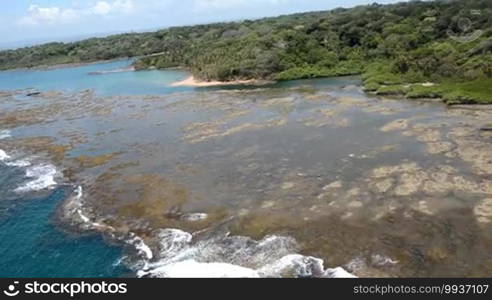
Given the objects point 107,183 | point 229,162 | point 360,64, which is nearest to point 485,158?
point 229,162

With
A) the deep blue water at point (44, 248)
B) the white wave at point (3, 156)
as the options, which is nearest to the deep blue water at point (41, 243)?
the deep blue water at point (44, 248)

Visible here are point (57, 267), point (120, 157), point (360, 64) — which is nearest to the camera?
point (57, 267)

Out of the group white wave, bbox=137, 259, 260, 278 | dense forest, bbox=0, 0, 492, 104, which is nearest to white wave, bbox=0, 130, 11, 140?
dense forest, bbox=0, 0, 492, 104

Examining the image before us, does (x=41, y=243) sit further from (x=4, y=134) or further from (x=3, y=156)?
(x=4, y=134)

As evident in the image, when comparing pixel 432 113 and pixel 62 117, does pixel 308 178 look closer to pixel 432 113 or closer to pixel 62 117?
pixel 432 113

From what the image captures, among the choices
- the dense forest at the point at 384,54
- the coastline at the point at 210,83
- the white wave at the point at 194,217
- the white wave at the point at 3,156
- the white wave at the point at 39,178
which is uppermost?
the dense forest at the point at 384,54

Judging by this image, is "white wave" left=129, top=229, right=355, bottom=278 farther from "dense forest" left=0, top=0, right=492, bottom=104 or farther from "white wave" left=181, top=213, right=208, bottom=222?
"dense forest" left=0, top=0, right=492, bottom=104

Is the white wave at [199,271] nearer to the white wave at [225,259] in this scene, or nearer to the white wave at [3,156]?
the white wave at [225,259]
